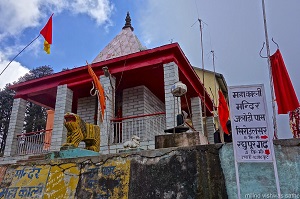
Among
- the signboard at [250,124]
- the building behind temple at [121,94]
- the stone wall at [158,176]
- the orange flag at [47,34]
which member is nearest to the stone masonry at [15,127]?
the building behind temple at [121,94]

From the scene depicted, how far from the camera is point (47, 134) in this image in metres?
12.5

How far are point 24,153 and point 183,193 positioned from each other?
8392 millimetres

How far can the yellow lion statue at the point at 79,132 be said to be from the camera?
464cm

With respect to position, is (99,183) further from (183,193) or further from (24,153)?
(24,153)

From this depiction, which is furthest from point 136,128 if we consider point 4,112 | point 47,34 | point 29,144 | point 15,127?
point 4,112

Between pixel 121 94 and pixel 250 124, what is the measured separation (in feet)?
25.9

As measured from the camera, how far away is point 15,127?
975 centimetres

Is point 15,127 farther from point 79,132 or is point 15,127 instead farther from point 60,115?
point 79,132

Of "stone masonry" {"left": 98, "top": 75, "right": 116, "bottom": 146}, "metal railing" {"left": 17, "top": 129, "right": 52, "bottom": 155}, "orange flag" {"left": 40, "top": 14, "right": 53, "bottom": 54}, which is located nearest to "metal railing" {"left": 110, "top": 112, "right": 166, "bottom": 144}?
"stone masonry" {"left": 98, "top": 75, "right": 116, "bottom": 146}

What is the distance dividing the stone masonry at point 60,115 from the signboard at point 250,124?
6.69 meters

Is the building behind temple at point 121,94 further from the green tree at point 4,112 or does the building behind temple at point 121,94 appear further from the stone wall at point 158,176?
the green tree at point 4,112

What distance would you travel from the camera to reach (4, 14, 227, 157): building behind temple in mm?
8141

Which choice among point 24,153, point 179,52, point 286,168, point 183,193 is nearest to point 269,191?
point 286,168

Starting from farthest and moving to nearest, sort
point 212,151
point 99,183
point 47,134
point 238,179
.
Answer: point 47,134 < point 99,183 < point 212,151 < point 238,179
